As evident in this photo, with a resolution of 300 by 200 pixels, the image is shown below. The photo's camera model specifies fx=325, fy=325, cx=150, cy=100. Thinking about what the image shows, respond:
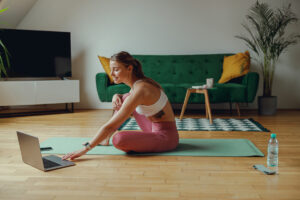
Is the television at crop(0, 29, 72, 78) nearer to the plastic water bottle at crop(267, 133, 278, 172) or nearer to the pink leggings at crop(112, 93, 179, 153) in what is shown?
the pink leggings at crop(112, 93, 179, 153)

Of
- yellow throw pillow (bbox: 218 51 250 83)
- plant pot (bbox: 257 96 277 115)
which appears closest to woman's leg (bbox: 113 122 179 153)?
yellow throw pillow (bbox: 218 51 250 83)

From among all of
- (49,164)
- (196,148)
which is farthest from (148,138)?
(49,164)

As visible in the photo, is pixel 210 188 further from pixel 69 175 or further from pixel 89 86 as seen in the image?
pixel 89 86

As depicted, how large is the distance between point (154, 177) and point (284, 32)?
13.2 ft

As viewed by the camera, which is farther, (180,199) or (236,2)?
(236,2)

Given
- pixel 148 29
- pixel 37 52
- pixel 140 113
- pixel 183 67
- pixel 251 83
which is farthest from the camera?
pixel 148 29

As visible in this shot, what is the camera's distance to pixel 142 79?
90.1 inches

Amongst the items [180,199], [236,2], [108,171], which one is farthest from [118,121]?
[236,2]

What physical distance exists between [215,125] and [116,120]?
6.17ft

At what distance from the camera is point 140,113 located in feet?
7.90

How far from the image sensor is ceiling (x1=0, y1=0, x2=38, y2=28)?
15.9 ft

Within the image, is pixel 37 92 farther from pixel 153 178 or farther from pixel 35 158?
pixel 153 178

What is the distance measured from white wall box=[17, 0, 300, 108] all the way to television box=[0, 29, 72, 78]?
0.42 meters

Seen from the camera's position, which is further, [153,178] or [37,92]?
[37,92]
